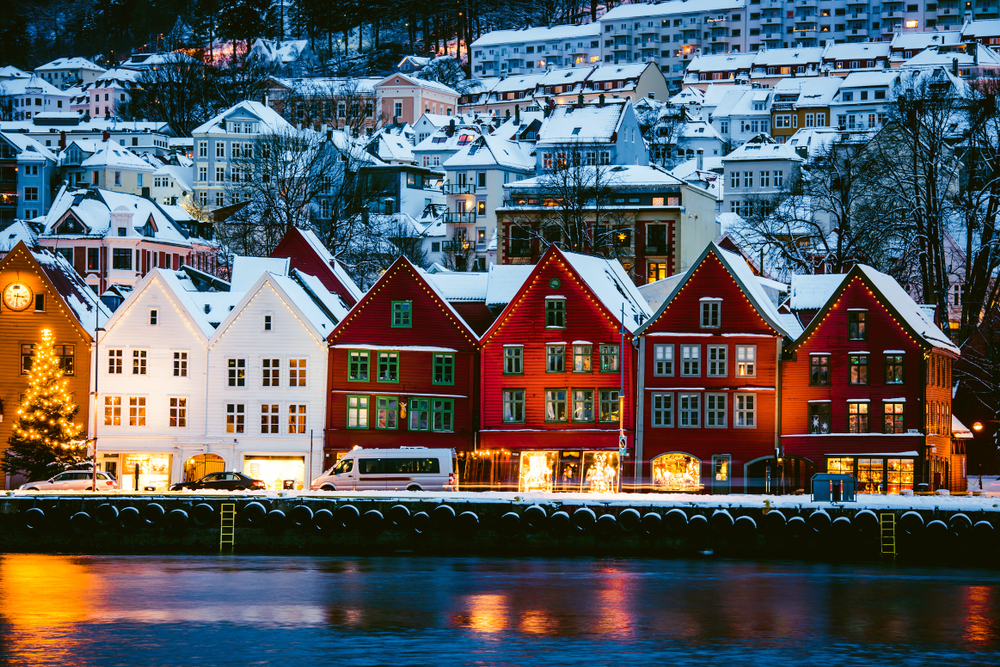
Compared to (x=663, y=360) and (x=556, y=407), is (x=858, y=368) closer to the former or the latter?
(x=663, y=360)

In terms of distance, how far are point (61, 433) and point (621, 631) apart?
121 feet

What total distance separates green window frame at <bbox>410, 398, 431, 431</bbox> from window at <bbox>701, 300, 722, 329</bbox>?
44.7 feet

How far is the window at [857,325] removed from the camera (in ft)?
222

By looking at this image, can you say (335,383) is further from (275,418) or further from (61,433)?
(61,433)

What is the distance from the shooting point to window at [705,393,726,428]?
68312mm

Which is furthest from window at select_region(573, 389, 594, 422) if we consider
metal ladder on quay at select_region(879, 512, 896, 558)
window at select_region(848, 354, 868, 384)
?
metal ladder on quay at select_region(879, 512, 896, 558)

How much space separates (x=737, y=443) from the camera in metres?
68.1

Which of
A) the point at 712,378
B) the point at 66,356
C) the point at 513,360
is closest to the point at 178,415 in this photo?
the point at 66,356

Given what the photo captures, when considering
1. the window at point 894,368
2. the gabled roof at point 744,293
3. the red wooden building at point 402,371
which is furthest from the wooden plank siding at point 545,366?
the window at point 894,368

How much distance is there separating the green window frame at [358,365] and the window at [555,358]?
876 cm

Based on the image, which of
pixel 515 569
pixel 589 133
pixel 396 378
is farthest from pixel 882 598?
pixel 589 133

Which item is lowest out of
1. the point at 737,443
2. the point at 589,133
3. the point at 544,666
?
the point at 544,666

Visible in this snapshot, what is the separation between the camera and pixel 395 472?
62781 mm

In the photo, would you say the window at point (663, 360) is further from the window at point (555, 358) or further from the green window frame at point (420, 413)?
the green window frame at point (420, 413)
